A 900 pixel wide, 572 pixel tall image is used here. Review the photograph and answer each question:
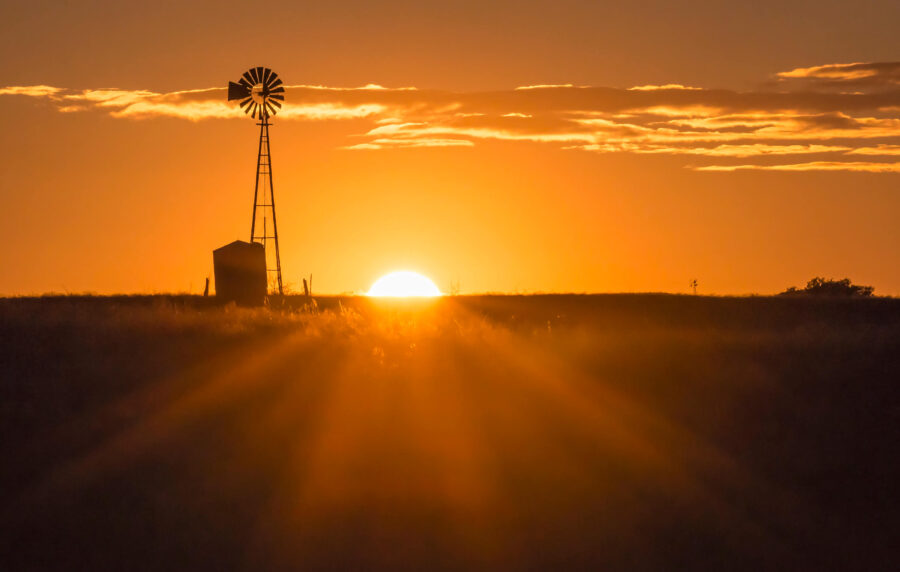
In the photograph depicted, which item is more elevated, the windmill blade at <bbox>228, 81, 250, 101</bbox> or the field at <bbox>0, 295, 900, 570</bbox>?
the windmill blade at <bbox>228, 81, 250, 101</bbox>

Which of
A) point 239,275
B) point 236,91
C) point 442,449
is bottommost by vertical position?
point 442,449

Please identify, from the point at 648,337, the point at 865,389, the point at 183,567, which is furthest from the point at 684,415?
the point at 183,567

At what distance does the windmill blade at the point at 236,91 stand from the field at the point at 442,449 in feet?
76.4

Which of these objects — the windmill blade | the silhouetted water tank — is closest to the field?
the silhouetted water tank

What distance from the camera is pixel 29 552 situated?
61.5 ft

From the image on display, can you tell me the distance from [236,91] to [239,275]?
9214 mm

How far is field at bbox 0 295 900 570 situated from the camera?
18.7 m

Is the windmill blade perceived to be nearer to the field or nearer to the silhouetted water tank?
the silhouetted water tank

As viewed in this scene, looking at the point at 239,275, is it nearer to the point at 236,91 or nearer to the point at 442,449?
the point at 236,91

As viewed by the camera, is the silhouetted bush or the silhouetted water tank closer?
the silhouetted water tank

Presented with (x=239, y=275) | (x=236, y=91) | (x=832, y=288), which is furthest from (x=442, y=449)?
(x=832, y=288)

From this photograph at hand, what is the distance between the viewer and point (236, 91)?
5134cm

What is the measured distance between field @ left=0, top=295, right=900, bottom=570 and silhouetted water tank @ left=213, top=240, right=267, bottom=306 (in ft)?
55.9

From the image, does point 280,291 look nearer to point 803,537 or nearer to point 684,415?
point 684,415
